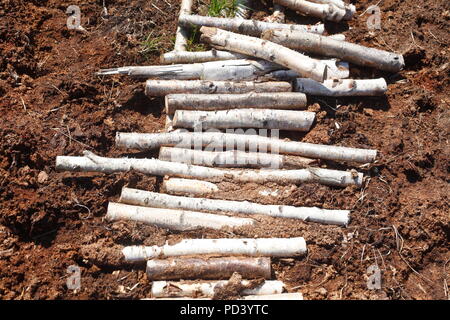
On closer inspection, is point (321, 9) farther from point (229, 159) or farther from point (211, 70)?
point (229, 159)

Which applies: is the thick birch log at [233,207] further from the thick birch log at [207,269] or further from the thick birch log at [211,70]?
the thick birch log at [211,70]

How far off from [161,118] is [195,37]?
1.29 meters

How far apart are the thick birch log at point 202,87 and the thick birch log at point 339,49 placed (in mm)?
626

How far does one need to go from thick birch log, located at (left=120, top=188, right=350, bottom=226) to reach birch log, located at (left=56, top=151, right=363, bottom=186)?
299 millimetres

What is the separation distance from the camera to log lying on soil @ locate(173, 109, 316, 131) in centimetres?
531

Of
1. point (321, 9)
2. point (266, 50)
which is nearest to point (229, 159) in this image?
point (266, 50)

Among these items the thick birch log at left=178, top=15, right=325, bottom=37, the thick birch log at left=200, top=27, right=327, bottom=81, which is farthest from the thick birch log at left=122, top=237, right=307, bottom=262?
the thick birch log at left=178, top=15, right=325, bottom=37

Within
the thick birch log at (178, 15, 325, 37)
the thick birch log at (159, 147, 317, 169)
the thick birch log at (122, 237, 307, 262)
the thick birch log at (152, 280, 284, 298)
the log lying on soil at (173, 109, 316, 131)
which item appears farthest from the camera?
the thick birch log at (178, 15, 325, 37)

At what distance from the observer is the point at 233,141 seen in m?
5.21

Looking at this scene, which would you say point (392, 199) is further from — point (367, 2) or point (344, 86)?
point (367, 2)

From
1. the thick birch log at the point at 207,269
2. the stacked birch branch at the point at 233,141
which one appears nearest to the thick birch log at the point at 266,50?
the stacked birch branch at the point at 233,141

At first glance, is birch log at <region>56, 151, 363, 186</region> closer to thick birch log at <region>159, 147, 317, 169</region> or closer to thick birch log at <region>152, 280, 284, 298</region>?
thick birch log at <region>159, 147, 317, 169</region>

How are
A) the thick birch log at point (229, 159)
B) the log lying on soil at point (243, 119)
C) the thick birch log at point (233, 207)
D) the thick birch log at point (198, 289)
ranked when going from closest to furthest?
the thick birch log at point (198, 289) → the thick birch log at point (233, 207) → the thick birch log at point (229, 159) → the log lying on soil at point (243, 119)

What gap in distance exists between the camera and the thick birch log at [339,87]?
5.67m
